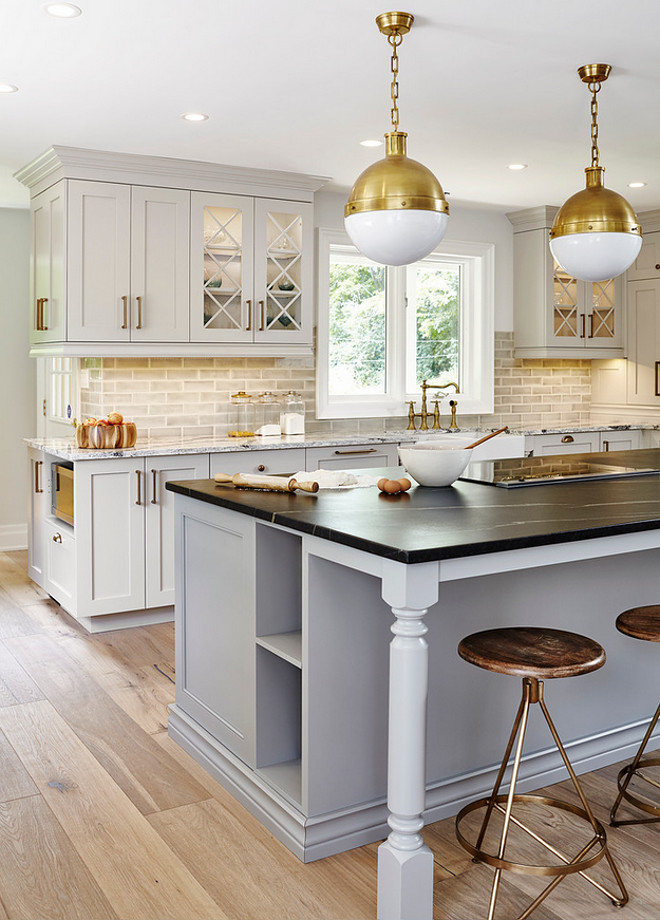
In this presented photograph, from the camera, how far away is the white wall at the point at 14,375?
251 inches

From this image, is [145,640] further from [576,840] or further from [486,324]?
[486,324]

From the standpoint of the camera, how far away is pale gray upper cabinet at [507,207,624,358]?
6.23 meters

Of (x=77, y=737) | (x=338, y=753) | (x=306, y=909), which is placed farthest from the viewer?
(x=77, y=737)

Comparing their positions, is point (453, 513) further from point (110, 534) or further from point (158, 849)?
point (110, 534)

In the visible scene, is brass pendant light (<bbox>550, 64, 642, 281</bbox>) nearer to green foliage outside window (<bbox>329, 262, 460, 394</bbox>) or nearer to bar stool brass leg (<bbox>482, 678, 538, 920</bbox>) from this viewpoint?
bar stool brass leg (<bbox>482, 678, 538, 920</bbox>)

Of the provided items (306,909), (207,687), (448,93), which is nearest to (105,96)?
(448,93)

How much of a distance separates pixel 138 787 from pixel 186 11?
2.50m

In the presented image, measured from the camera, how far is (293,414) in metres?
5.33

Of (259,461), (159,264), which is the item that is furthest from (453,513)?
(159,264)

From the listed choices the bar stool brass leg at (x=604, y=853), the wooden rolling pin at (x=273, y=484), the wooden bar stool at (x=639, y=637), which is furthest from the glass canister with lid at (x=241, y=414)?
the bar stool brass leg at (x=604, y=853)

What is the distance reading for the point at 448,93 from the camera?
3.66 metres

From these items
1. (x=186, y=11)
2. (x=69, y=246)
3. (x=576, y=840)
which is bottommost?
(x=576, y=840)

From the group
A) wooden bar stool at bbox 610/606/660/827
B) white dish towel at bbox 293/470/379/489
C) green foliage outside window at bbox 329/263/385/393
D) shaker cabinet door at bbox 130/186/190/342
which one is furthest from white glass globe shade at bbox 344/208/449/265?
green foliage outside window at bbox 329/263/385/393

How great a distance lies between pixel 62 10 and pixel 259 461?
2458 mm
